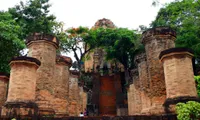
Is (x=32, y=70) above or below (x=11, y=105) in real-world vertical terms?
above

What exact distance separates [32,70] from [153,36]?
19.9ft

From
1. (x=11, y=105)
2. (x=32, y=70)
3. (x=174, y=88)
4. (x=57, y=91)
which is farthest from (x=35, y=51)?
(x=174, y=88)

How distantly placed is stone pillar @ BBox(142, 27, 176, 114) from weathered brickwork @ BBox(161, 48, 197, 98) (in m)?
1.75

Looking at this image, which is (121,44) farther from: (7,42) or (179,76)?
(179,76)

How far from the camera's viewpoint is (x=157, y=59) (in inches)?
454

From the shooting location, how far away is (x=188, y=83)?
9.02m

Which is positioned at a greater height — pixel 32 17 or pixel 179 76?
pixel 32 17

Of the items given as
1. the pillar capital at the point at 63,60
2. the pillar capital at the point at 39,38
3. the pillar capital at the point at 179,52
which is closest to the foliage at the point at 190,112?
the pillar capital at the point at 179,52

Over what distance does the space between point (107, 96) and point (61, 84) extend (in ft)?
47.7

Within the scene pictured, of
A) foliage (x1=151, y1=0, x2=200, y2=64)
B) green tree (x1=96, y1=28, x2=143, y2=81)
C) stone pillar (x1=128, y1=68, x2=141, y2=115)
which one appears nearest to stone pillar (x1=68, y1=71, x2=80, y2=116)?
stone pillar (x1=128, y1=68, x2=141, y2=115)

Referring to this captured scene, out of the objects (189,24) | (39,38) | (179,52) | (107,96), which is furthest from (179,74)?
(107,96)

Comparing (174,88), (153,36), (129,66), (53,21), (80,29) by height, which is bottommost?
(174,88)

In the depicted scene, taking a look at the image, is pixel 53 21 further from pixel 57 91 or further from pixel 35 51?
pixel 35 51

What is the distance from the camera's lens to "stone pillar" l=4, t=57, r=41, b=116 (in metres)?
9.05
